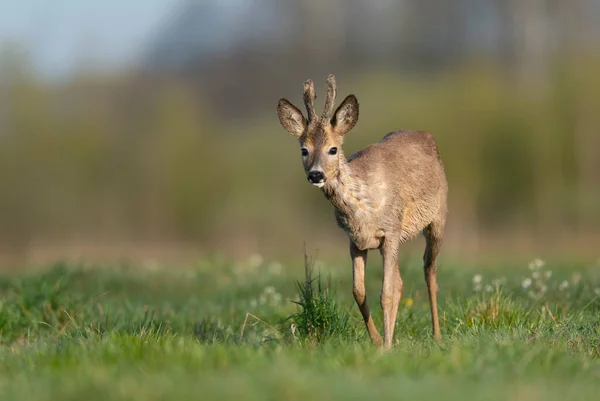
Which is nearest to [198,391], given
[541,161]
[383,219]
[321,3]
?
[383,219]

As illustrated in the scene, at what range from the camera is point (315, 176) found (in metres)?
7.61

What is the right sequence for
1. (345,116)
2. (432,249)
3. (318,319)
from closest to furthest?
(318,319) → (345,116) → (432,249)

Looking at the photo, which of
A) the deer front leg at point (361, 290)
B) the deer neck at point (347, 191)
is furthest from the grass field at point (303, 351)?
the deer neck at point (347, 191)

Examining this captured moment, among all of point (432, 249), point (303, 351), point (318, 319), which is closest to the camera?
point (303, 351)

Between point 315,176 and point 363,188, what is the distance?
0.72m

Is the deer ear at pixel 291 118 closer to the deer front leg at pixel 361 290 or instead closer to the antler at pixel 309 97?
the antler at pixel 309 97

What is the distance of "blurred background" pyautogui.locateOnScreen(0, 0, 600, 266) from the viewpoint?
86.9 ft

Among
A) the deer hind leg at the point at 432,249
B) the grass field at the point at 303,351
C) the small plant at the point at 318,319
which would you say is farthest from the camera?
the deer hind leg at the point at 432,249

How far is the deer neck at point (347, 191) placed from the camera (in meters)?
8.02

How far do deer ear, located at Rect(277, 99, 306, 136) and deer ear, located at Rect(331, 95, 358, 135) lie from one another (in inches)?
11.3

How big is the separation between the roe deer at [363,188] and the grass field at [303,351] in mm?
382

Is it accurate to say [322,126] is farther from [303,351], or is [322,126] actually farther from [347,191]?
[303,351]

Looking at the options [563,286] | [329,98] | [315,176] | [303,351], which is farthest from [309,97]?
[563,286]

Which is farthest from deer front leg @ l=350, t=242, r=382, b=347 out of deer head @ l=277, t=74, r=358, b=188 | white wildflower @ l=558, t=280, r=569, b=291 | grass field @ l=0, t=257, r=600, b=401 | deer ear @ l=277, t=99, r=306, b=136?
white wildflower @ l=558, t=280, r=569, b=291
